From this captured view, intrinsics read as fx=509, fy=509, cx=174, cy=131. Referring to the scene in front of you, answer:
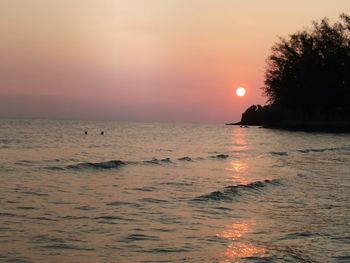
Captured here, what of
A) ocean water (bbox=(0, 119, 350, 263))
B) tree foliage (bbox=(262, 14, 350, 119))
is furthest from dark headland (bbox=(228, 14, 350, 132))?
ocean water (bbox=(0, 119, 350, 263))

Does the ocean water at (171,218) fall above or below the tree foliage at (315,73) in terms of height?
below

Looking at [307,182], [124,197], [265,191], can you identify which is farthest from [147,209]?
[307,182]

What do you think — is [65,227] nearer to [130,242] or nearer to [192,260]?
[130,242]

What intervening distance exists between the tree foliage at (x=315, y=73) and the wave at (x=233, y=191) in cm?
8775

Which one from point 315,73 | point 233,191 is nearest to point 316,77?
point 315,73

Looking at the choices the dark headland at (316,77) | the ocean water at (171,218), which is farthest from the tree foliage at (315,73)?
the ocean water at (171,218)

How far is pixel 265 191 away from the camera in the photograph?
17891 millimetres

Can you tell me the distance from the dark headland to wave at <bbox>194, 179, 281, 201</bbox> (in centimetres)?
8736

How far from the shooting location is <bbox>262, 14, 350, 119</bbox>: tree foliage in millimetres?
103438

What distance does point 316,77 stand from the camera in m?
104

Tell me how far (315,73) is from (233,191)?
9184cm

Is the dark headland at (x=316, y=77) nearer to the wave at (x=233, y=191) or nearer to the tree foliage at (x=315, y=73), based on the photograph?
the tree foliage at (x=315, y=73)

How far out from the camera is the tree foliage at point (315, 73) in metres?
103

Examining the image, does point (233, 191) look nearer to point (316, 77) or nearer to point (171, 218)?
point (171, 218)
